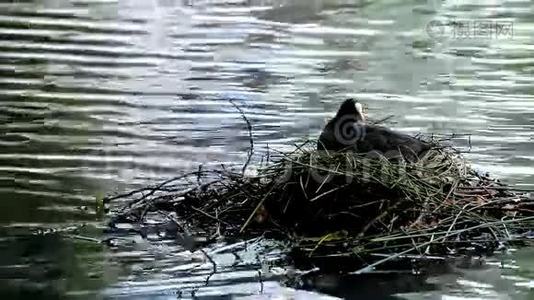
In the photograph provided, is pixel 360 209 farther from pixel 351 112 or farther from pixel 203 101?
pixel 203 101

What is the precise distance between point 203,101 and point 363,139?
4.34m

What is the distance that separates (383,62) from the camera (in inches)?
549

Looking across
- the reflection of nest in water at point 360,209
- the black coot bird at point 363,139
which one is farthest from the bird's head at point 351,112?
the reflection of nest in water at point 360,209

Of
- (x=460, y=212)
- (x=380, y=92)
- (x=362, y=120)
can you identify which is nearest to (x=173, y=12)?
(x=380, y=92)

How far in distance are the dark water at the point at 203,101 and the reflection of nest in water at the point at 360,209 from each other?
0.94 ft

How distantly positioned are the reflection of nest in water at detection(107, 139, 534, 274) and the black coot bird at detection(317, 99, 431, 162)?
0.14 metres

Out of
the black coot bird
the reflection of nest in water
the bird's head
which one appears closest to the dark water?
the reflection of nest in water

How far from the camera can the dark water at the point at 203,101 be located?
265 inches

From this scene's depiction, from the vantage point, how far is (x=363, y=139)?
771 cm

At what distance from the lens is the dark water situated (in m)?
6.72

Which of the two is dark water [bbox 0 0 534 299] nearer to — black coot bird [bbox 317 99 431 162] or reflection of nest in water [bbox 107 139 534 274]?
reflection of nest in water [bbox 107 139 534 274]

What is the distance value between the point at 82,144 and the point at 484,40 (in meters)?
7.50

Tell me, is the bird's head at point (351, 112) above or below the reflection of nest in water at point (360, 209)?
above

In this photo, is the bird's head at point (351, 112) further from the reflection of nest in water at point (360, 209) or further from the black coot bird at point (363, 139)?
the reflection of nest in water at point (360, 209)
